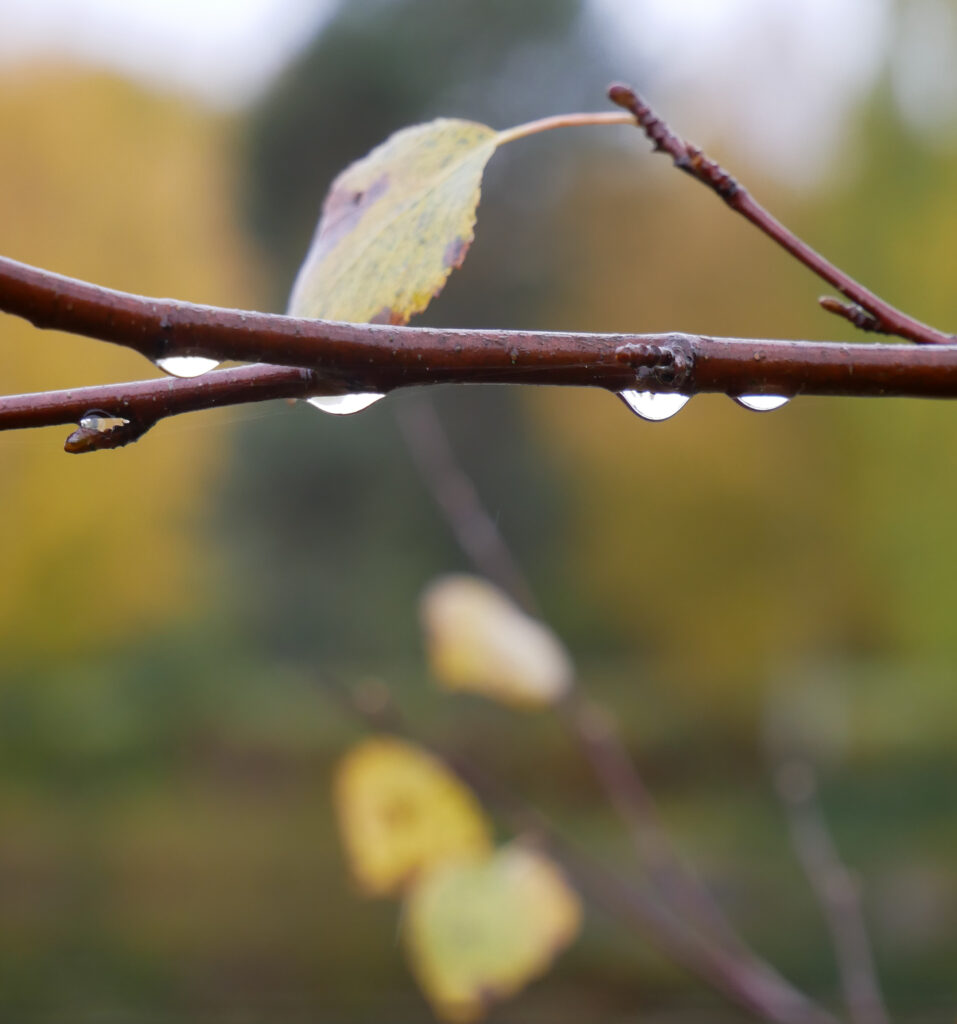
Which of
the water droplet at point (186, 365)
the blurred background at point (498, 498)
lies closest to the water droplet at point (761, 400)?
the water droplet at point (186, 365)

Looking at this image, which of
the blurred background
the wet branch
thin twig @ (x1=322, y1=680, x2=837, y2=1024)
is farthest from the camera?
the blurred background

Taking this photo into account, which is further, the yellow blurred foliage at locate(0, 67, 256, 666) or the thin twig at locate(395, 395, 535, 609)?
the yellow blurred foliage at locate(0, 67, 256, 666)

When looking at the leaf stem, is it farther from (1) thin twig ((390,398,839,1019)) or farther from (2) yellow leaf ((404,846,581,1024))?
(2) yellow leaf ((404,846,581,1024))

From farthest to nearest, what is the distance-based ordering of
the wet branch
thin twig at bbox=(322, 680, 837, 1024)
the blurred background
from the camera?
the blurred background, thin twig at bbox=(322, 680, 837, 1024), the wet branch

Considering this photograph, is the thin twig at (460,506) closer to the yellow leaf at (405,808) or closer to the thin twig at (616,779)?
the thin twig at (616,779)

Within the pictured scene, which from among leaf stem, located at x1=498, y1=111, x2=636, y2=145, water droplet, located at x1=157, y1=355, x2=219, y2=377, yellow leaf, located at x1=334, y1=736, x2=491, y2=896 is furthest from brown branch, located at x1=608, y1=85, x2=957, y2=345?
yellow leaf, located at x1=334, y1=736, x2=491, y2=896

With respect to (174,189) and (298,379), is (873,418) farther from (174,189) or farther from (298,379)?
(298,379)

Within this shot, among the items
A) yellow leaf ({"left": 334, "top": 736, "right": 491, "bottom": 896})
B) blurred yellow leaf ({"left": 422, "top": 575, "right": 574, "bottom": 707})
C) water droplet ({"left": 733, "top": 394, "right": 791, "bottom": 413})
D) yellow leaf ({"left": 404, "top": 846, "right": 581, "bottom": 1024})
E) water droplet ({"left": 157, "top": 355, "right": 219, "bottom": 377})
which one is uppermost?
water droplet ({"left": 157, "top": 355, "right": 219, "bottom": 377})

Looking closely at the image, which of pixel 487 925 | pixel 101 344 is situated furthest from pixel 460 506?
pixel 101 344

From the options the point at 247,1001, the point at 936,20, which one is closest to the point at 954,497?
the point at 936,20
